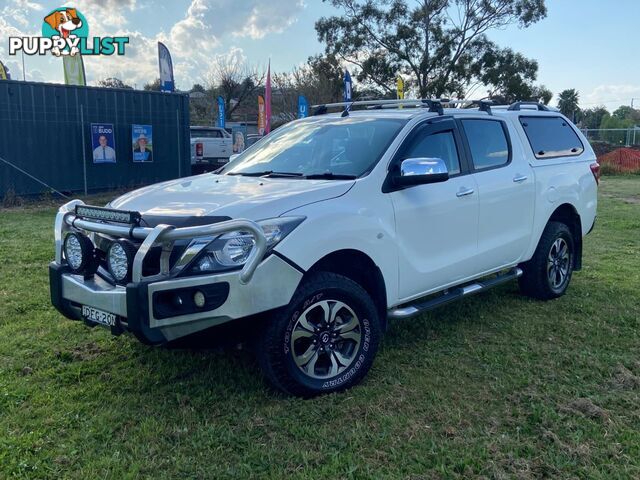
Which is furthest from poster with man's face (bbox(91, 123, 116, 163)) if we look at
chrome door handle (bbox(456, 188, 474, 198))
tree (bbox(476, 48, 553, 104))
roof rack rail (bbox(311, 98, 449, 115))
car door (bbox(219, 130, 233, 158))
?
tree (bbox(476, 48, 553, 104))

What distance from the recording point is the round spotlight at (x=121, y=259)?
3357 mm

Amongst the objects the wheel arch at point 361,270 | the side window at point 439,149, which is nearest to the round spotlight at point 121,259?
the wheel arch at point 361,270

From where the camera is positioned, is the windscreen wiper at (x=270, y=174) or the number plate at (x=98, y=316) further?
the windscreen wiper at (x=270, y=174)

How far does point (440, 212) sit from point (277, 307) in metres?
1.64

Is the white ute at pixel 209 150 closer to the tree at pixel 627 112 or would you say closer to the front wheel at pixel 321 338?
the front wheel at pixel 321 338

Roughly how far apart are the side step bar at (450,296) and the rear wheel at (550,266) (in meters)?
0.21

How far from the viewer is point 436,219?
4422 millimetres

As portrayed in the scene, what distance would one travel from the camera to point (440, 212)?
4.45 m

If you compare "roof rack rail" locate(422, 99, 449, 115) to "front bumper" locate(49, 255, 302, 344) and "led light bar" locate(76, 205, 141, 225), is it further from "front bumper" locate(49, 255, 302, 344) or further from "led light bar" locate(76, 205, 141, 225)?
"led light bar" locate(76, 205, 141, 225)

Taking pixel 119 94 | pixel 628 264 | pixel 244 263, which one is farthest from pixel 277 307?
pixel 119 94

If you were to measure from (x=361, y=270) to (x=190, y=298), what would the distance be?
125 cm

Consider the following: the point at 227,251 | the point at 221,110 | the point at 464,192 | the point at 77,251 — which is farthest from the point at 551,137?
the point at 221,110

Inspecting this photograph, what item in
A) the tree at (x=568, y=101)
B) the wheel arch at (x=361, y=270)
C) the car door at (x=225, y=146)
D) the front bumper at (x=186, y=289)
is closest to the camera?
the front bumper at (x=186, y=289)

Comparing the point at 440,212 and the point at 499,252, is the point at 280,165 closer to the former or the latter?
the point at 440,212
